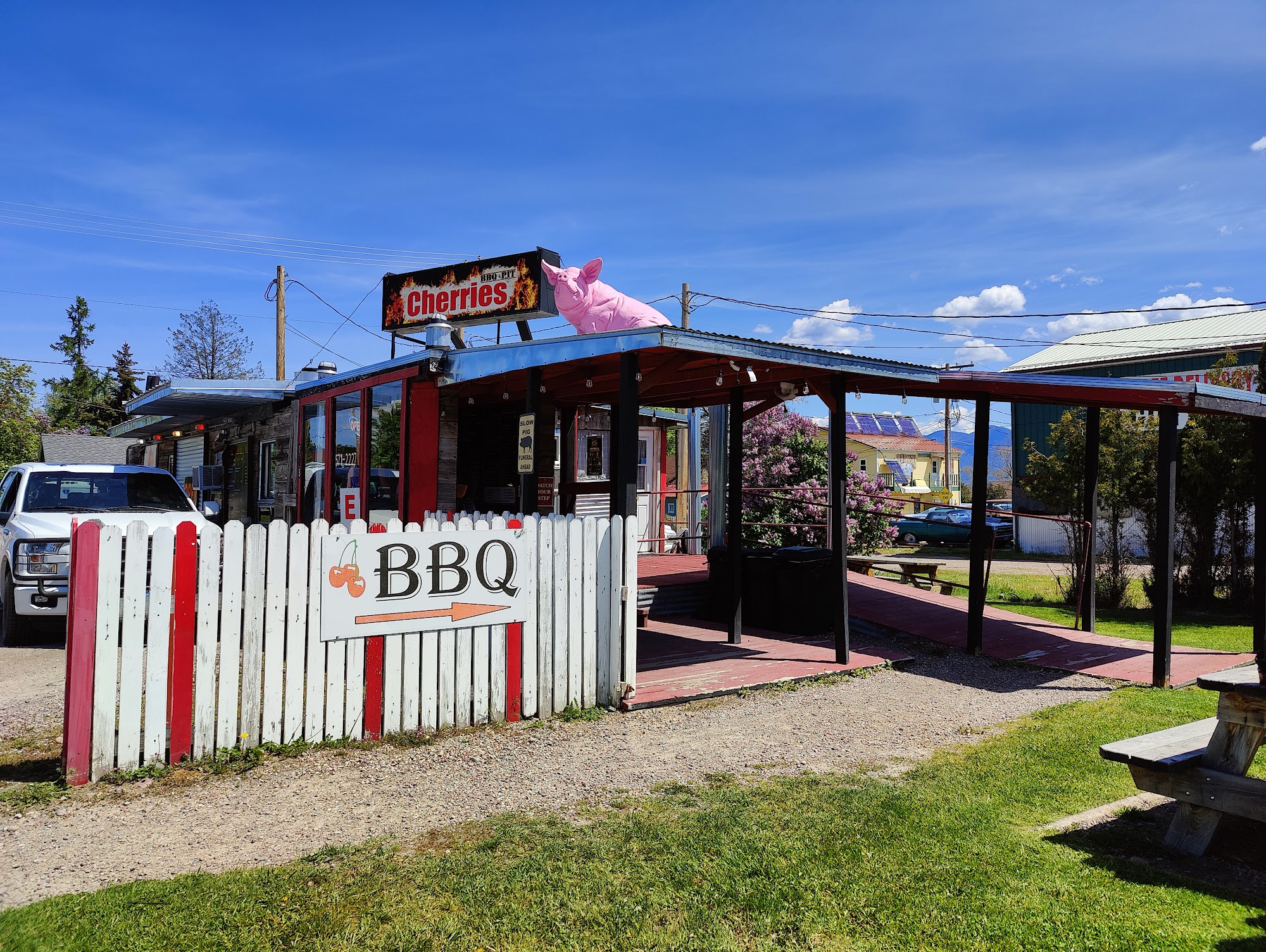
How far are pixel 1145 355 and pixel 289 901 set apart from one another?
1150 inches

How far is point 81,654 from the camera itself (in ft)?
15.4

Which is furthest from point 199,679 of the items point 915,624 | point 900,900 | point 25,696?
point 915,624

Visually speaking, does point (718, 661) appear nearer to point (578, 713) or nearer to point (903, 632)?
point (578, 713)

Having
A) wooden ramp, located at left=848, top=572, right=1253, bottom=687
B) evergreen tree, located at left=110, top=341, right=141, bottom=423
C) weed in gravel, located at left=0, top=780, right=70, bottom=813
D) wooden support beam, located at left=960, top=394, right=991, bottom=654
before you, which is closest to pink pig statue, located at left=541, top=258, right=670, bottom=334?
wooden support beam, located at left=960, top=394, right=991, bottom=654

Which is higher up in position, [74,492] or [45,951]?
[74,492]

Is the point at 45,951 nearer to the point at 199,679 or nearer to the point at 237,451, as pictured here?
the point at 199,679

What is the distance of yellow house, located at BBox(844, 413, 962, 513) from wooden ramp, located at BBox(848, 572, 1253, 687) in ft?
154

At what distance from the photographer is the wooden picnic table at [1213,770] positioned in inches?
160

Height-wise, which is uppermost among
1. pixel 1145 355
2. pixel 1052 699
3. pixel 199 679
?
pixel 1145 355

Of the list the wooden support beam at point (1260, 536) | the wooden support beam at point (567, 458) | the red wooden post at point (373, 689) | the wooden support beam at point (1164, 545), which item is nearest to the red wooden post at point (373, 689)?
the red wooden post at point (373, 689)

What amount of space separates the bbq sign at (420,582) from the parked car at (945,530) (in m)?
25.6

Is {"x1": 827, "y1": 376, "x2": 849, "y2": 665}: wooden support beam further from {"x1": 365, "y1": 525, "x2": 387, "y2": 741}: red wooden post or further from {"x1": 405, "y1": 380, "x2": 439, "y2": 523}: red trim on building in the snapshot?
{"x1": 365, "y1": 525, "x2": 387, "y2": 741}: red wooden post

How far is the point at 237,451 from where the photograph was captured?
15602 mm

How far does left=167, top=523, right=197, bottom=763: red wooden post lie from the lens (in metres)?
4.93
